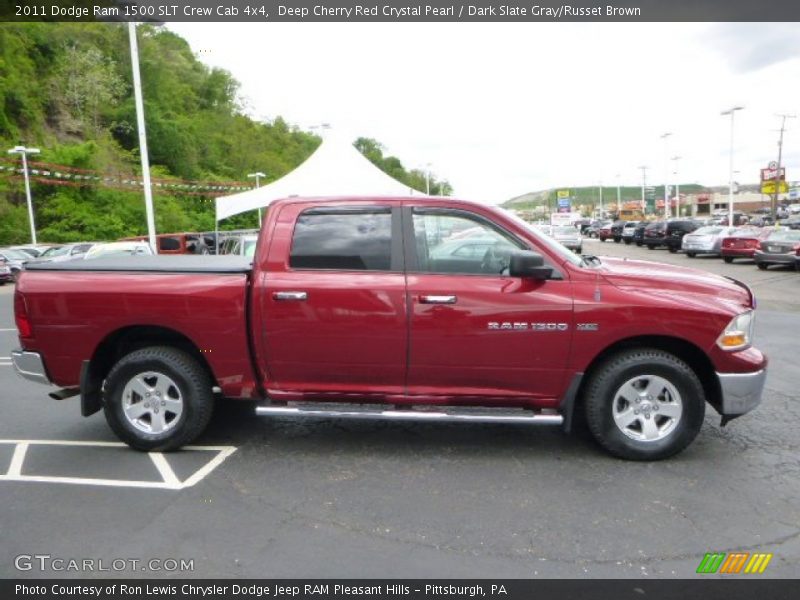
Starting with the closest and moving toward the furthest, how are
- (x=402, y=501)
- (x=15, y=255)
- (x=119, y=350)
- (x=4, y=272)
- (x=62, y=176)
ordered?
1. (x=402, y=501)
2. (x=119, y=350)
3. (x=4, y=272)
4. (x=15, y=255)
5. (x=62, y=176)

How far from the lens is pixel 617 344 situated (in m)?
4.51

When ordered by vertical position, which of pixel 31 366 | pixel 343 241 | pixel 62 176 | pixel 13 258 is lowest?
pixel 31 366

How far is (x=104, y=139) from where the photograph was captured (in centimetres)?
4675

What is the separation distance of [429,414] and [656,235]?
1273 inches

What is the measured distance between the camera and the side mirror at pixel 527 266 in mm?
4238

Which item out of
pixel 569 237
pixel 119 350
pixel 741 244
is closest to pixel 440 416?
pixel 119 350

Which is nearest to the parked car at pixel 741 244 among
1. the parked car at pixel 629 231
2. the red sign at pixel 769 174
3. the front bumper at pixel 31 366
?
the parked car at pixel 629 231

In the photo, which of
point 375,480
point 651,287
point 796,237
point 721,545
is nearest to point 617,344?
point 651,287

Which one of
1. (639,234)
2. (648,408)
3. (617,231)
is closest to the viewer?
(648,408)

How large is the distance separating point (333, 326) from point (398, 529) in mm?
1481

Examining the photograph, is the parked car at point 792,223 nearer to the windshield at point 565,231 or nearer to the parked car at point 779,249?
the windshield at point 565,231

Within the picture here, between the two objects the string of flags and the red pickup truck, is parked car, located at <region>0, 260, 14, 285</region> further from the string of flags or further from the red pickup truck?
the red pickup truck

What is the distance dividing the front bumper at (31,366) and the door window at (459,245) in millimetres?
2961

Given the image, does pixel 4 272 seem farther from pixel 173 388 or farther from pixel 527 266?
pixel 527 266
